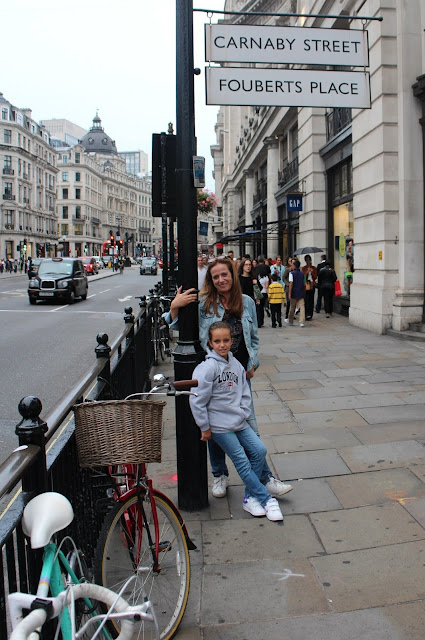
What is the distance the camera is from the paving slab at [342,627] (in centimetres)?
269

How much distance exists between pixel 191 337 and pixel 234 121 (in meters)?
50.2

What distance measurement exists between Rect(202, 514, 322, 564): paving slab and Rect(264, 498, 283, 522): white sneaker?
0.04 m

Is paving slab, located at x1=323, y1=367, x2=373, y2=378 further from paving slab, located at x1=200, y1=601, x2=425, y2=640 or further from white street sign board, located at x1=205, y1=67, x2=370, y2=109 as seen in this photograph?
paving slab, located at x1=200, y1=601, x2=425, y2=640

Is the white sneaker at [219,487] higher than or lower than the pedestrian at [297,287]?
lower

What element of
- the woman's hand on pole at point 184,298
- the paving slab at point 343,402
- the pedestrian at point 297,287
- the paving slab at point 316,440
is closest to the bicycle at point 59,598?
the woman's hand on pole at point 184,298

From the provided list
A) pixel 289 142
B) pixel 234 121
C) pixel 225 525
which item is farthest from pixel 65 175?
pixel 225 525

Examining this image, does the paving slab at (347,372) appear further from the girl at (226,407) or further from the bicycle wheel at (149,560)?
the bicycle wheel at (149,560)

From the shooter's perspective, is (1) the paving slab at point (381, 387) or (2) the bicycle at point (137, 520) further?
(1) the paving slab at point (381, 387)

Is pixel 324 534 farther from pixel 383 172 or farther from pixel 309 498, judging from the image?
pixel 383 172

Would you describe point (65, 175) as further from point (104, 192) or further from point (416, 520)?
point (416, 520)

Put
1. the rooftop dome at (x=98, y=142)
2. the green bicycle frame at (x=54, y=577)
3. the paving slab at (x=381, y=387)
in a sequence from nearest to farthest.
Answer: the green bicycle frame at (x=54, y=577) → the paving slab at (x=381, y=387) → the rooftop dome at (x=98, y=142)

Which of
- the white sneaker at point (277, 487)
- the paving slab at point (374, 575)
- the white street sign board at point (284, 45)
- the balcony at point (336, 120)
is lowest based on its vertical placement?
the paving slab at point (374, 575)

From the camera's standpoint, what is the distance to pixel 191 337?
412cm

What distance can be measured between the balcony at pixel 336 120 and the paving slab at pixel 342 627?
1473 cm
